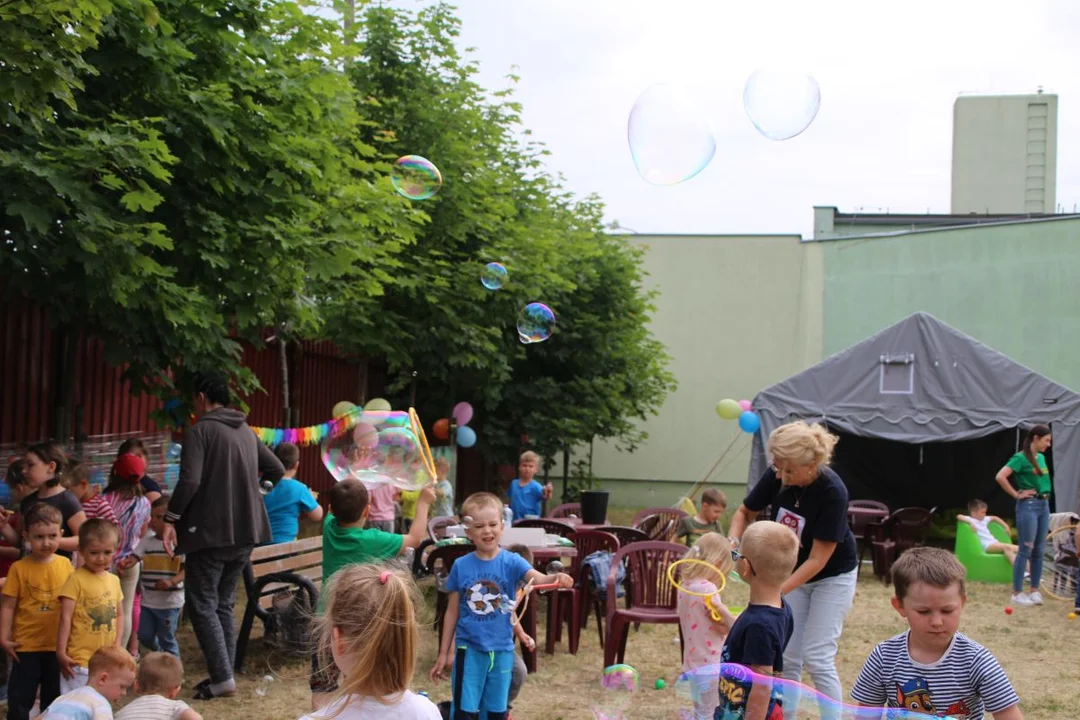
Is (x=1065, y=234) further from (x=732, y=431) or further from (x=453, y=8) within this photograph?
(x=453, y=8)

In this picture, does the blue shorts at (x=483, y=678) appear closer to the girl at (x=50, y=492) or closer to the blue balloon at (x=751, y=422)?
the girl at (x=50, y=492)

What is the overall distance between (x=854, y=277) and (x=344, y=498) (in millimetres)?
20464

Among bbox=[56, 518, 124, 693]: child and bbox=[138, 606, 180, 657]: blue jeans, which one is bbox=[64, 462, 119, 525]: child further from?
bbox=[56, 518, 124, 693]: child

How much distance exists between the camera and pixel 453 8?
44.3 ft

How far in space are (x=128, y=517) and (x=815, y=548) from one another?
157 inches

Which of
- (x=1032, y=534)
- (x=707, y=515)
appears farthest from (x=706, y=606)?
(x=1032, y=534)

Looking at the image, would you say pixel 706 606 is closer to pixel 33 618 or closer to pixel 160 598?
pixel 33 618

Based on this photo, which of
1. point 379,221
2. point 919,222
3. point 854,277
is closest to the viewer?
point 379,221

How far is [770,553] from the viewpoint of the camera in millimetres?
3576

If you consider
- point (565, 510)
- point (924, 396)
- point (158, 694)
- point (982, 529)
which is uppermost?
point (924, 396)

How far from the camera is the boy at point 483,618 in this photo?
14.7 feet

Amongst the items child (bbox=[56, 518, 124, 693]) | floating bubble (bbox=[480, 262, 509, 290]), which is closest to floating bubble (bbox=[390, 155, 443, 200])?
floating bubble (bbox=[480, 262, 509, 290])

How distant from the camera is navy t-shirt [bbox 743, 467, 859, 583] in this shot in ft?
14.5

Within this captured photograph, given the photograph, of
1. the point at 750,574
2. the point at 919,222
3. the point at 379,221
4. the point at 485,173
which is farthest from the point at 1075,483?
the point at 919,222
